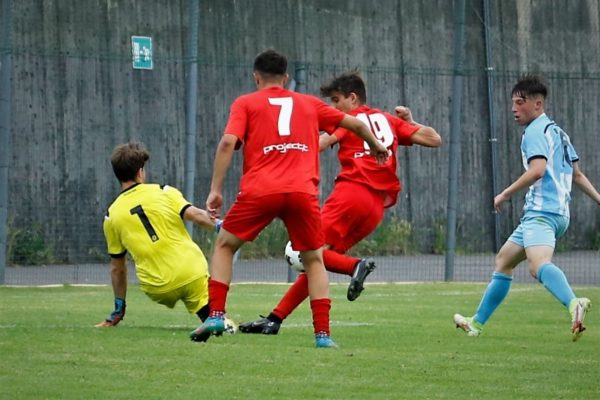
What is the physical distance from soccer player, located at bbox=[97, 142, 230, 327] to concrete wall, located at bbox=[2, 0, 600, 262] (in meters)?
7.54

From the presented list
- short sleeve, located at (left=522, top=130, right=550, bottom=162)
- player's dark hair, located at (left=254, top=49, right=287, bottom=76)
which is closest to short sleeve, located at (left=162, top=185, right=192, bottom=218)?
player's dark hair, located at (left=254, top=49, right=287, bottom=76)

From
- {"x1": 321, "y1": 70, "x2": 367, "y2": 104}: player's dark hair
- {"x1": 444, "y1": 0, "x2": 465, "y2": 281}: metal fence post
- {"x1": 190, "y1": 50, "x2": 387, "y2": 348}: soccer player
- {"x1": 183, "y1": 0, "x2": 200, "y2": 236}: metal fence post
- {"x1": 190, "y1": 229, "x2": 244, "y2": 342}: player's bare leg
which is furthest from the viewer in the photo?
{"x1": 444, "y1": 0, "x2": 465, "y2": 281}: metal fence post

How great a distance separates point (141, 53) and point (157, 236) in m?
8.79

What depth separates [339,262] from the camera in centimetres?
1138

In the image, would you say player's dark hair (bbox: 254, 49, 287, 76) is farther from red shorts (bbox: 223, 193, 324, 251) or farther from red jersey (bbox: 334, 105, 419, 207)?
red jersey (bbox: 334, 105, 419, 207)

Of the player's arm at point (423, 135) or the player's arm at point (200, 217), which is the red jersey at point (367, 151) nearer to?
the player's arm at point (423, 135)

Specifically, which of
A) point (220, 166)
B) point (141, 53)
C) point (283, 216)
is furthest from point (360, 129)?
point (141, 53)

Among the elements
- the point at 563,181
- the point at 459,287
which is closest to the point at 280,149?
the point at 563,181

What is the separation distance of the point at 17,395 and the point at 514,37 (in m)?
19.9

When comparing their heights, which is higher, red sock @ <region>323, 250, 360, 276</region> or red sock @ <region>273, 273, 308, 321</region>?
red sock @ <region>323, 250, 360, 276</region>

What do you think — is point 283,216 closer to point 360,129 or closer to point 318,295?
point 318,295

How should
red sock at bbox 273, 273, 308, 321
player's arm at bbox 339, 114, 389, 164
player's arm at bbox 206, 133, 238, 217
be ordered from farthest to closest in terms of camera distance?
red sock at bbox 273, 273, 308, 321
player's arm at bbox 339, 114, 389, 164
player's arm at bbox 206, 133, 238, 217

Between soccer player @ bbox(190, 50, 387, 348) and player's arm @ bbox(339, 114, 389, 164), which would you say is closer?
soccer player @ bbox(190, 50, 387, 348)

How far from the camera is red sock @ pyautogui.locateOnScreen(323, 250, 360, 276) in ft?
36.9
